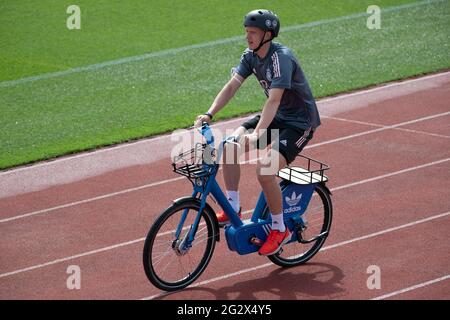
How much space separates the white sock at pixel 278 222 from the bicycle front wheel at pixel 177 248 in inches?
20.7

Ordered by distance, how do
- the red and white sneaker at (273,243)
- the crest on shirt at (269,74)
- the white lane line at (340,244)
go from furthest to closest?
the white lane line at (340,244)
the red and white sneaker at (273,243)
the crest on shirt at (269,74)

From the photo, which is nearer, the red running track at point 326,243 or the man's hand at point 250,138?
the man's hand at point 250,138

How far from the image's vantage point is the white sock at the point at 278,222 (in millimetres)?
7797

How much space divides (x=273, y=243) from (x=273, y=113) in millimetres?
1196

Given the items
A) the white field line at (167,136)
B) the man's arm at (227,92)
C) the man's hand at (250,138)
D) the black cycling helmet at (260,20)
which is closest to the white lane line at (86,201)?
the white field line at (167,136)

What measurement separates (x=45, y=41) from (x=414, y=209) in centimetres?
1096

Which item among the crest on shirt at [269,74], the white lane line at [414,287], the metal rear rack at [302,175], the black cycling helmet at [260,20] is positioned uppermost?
the black cycling helmet at [260,20]

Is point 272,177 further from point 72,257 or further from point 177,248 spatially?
point 72,257

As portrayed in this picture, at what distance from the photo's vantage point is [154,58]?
16750mm

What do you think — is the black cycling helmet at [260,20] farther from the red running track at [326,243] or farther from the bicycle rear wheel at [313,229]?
the red running track at [326,243]

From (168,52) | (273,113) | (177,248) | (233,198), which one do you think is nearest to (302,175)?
(233,198)

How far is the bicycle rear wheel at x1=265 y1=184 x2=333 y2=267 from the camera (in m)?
8.27
